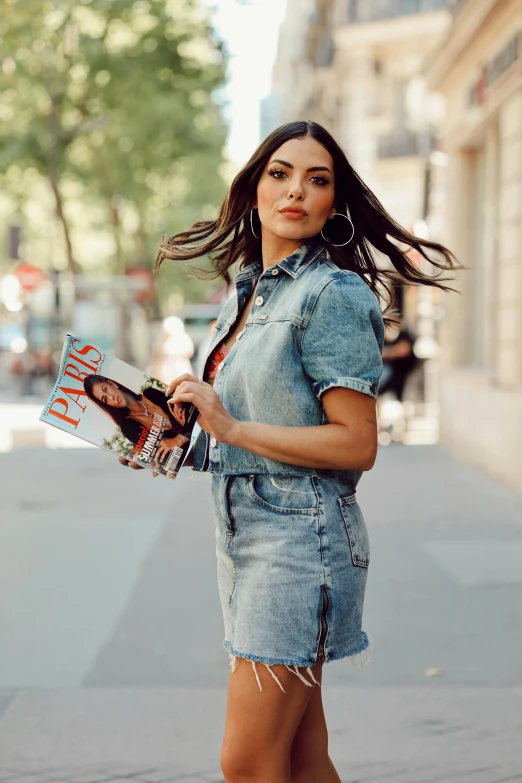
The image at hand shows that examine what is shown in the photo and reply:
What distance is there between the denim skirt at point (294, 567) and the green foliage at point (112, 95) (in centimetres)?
1955

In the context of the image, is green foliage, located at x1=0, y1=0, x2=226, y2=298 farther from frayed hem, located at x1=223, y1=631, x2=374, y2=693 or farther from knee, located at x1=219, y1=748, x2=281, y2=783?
knee, located at x1=219, y1=748, x2=281, y2=783

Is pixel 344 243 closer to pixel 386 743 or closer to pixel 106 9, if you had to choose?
pixel 386 743

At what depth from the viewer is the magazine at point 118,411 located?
2.62m

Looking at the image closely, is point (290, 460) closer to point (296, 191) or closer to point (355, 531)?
point (355, 531)

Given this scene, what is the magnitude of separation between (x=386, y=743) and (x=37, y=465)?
9.76 metres

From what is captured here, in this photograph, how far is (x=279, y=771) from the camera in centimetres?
249

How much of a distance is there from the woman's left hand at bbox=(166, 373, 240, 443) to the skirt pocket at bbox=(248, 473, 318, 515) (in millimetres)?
132

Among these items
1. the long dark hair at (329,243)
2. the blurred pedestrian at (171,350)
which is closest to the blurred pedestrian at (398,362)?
the blurred pedestrian at (171,350)

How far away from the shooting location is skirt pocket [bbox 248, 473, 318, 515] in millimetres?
2482

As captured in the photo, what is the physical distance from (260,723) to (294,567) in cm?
31

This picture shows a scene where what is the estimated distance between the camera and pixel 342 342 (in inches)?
96.7

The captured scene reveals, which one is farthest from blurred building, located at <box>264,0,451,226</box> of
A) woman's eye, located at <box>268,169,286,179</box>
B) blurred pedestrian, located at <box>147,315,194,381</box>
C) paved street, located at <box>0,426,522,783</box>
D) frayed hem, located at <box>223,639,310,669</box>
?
frayed hem, located at <box>223,639,310,669</box>

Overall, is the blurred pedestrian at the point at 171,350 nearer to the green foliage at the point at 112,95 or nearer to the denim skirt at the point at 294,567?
the green foliage at the point at 112,95

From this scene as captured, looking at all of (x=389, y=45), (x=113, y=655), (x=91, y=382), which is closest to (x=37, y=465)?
(x=113, y=655)
